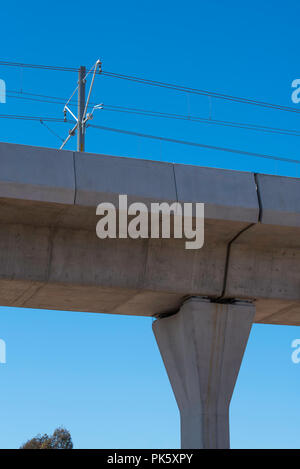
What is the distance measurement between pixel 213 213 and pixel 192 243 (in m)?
1.31

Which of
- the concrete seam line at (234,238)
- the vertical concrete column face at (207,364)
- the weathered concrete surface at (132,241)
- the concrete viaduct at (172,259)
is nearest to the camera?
the weathered concrete surface at (132,241)

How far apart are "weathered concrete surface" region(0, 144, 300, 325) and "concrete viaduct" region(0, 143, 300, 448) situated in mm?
21

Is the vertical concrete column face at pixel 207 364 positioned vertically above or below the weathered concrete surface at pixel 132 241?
below

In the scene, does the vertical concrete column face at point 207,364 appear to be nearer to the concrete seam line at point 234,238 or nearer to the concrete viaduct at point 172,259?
the concrete viaduct at point 172,259

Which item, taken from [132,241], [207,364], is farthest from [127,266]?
[207,364]

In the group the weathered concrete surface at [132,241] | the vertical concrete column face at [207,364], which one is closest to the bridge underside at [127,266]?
the weathered concrete surface at [132,241]

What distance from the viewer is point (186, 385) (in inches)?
734

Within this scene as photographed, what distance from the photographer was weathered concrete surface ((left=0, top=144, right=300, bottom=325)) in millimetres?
16062

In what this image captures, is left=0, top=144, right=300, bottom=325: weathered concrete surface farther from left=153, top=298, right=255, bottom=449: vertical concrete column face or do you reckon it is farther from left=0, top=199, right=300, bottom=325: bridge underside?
left=153, top=298, right=255, bottom=449: vertical concrete column face

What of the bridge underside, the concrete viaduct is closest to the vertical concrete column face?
the concrete viaduct

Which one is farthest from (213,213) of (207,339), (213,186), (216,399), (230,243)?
(216,399)

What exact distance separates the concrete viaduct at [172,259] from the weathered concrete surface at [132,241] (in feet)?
0.07

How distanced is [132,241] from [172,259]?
94 centimetres

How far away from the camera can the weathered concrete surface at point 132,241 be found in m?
16.1
